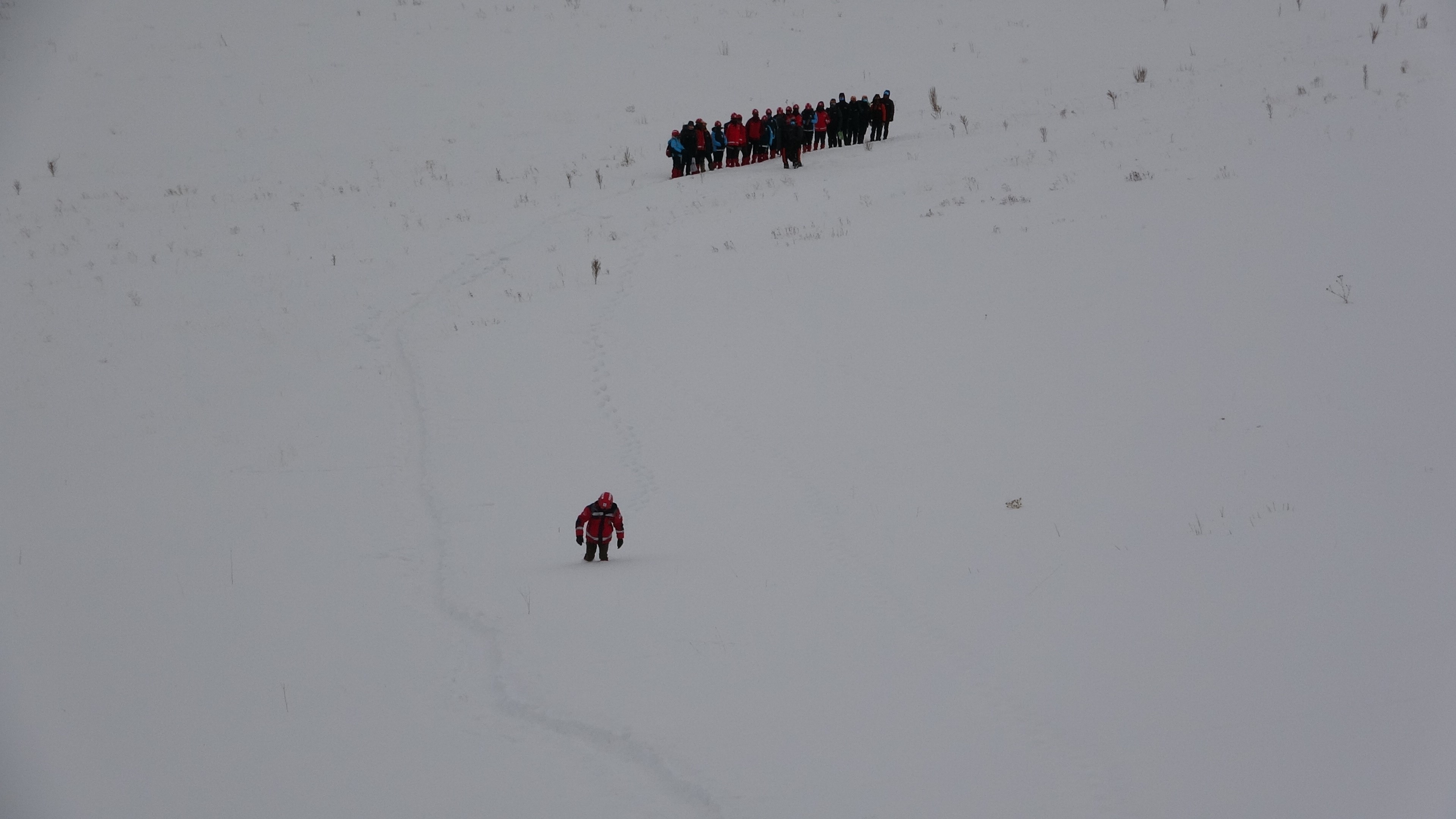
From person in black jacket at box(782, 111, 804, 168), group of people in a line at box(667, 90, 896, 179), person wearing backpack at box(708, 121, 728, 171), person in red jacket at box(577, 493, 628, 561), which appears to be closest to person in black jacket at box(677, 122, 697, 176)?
group of people in a line at box(667, 90, 896, 179)

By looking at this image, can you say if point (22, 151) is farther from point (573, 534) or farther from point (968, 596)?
point (968, 596)

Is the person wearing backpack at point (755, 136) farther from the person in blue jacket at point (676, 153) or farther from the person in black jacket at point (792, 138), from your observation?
the person in blue jacket at point (676, 153)

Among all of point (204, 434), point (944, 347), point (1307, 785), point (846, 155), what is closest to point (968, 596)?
point (1307, 785)

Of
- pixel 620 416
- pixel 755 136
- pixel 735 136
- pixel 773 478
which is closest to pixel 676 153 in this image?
pixel 735 136

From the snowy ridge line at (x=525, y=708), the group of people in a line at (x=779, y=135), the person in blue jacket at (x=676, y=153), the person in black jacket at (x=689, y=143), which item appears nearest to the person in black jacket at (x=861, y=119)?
the group of people in a line at (x=779, y=135)

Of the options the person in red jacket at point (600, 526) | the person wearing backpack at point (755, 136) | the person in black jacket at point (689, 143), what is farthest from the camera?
the person wearing backpack at point (755, 136)
